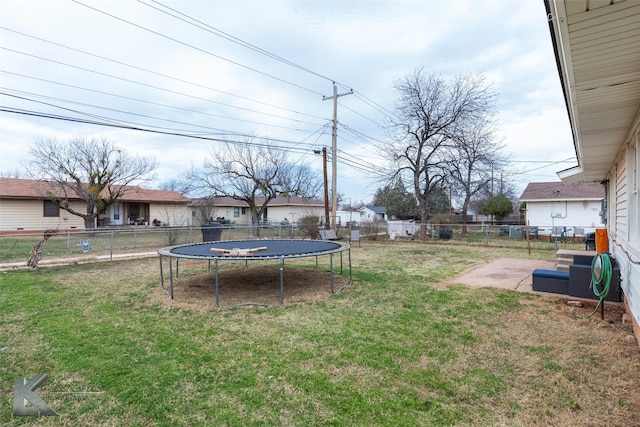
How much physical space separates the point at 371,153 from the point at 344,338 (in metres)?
19.4

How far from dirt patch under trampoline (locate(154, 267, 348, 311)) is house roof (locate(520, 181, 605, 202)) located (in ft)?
62.2

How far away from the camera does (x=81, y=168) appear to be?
19.7m

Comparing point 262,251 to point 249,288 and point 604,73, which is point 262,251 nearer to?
point 249,288

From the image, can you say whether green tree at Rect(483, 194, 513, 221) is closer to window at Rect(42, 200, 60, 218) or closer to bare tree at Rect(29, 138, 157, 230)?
bare tree at Rect(29, 138, 157, 230)

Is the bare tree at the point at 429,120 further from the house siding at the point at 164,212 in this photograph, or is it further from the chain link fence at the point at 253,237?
the house siding at the point at 164,212

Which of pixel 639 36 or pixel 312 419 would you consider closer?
pixel 639 36

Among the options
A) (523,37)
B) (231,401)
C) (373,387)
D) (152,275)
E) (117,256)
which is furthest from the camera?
(117,256)

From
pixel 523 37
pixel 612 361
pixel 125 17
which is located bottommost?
pixel 612 361

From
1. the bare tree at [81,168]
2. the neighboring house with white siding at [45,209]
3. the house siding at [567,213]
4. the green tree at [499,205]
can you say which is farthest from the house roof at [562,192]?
the bare tree at [81,168]

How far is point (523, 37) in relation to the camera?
6547mm

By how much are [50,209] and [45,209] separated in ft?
0.84

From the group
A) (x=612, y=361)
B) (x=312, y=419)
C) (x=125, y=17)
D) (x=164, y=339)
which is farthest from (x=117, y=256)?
(x=612, y=361)

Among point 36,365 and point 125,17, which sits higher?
point 125,17

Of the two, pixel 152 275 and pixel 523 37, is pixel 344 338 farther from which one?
pixel 523 37
